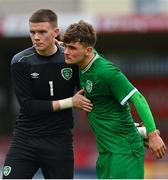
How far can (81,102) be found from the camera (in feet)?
21.0

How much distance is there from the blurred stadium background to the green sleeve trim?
40.3 feet

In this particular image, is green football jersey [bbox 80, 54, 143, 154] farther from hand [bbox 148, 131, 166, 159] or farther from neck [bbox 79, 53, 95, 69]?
hand [bbox 148, 131, 166, 159]

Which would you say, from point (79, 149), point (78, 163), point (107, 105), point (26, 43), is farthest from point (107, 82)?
point (26, 43)

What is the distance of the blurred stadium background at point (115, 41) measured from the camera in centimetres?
1888

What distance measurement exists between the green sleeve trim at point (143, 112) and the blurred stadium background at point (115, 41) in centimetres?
1228

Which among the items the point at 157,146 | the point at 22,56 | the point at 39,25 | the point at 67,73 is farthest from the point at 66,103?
the point at 157,146

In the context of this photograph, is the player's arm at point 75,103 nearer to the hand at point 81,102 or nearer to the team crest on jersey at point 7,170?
the hand at point 81,102

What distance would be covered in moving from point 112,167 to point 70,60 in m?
0.93

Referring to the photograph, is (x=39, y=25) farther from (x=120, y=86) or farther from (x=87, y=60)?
(x=120, y=86)

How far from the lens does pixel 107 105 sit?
20.7 ft

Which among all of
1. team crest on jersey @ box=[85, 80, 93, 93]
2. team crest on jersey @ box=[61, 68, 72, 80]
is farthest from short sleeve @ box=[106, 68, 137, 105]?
team crest on jersey @ box=[61, 68, 72, 80]

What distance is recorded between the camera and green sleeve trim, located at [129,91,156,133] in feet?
20.0

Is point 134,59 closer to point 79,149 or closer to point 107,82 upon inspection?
point 79,149

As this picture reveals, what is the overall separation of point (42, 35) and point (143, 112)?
3.87 ft
